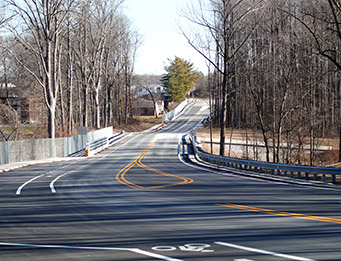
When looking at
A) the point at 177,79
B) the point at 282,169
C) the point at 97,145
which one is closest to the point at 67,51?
the point at 97,145

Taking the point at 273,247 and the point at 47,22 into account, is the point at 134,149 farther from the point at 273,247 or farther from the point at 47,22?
the point at 273,247

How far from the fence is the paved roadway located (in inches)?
522

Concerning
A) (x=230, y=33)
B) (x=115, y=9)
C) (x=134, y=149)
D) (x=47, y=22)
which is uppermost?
(x=115, y=9)

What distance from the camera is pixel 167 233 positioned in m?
9.23

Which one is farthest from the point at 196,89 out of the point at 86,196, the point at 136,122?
the point at 86,196

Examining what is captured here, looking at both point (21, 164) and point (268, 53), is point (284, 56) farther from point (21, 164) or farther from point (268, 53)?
point (21, 164)

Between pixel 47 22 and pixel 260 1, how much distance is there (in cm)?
1942

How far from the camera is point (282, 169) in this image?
2009cm

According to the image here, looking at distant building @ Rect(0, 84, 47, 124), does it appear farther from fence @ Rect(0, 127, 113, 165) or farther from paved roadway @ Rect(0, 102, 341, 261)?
paved roadway @ Rect(0, 102, 341, 261)

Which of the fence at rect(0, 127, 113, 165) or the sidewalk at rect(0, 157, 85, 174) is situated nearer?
the sidewalk at rect(0, 157, 85, 174)

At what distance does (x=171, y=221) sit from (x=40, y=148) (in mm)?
27863

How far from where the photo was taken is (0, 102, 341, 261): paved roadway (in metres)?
7.64

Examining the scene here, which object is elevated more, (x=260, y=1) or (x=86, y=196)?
(x=260, y=1)

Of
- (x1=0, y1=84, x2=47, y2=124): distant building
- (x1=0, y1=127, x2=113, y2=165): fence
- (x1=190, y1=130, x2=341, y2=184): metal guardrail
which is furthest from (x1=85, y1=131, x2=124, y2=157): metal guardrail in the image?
(x1=0, y1=84, x2=47, y2=124): distant building
